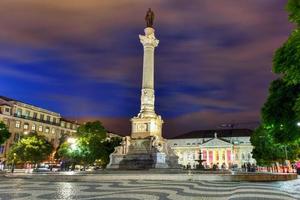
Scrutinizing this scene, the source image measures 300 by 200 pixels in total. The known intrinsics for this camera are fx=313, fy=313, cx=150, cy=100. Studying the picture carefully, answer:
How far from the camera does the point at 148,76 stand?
51.0 m

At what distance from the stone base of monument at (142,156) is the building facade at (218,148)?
296 ft

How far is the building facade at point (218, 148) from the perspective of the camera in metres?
142

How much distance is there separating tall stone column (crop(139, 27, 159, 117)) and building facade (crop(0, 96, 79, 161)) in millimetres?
48244

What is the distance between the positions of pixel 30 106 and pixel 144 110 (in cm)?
5585

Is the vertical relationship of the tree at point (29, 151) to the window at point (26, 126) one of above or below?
below

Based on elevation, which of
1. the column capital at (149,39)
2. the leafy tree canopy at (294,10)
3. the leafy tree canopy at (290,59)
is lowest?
the leafy tree canopy at (290,59)

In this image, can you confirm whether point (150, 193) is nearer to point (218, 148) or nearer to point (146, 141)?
point (146, 141)

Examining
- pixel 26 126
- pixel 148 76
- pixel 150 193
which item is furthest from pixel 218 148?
pixel 150 193

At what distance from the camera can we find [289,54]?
11.6m

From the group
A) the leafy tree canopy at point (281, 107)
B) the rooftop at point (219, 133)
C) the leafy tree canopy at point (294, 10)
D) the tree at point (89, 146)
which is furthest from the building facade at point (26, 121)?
the leafy tree canopy at point (294, 10)

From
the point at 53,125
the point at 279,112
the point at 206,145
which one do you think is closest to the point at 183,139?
the point at 206,145

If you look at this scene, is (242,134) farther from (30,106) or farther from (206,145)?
(30,106)

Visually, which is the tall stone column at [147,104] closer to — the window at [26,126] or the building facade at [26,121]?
the building facade at [26,121]

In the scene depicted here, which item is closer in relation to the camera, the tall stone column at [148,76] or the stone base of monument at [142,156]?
the stone base of monument at [142,156]
